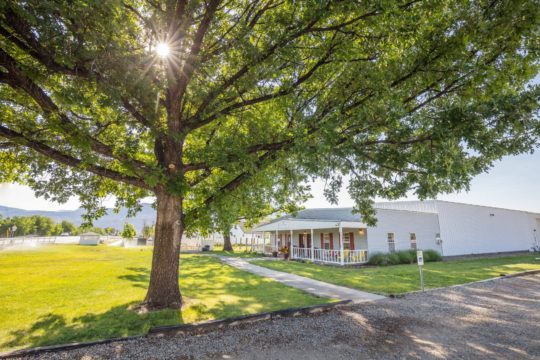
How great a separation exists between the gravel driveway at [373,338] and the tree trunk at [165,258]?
1.98 meters

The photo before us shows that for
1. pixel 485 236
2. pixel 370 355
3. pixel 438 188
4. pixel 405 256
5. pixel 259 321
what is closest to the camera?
pixel 370 355

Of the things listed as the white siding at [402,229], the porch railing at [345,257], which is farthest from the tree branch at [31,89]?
the white siding at [402,229]

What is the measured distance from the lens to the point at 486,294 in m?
9.90

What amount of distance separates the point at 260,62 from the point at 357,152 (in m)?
3.15

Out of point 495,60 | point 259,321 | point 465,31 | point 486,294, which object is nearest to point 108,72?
point 259,321

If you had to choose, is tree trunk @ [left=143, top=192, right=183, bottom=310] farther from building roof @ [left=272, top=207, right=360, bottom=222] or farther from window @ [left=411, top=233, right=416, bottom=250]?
window @ [left=411, top=233, right=416, bottom=250]

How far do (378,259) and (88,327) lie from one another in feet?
60.0

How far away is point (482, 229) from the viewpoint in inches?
1134

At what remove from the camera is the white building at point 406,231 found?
22016mm

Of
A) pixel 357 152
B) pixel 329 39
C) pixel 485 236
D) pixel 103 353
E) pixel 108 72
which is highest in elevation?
pixel 329 39

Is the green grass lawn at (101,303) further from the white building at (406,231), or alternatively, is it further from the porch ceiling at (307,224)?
the white building at (406,231)

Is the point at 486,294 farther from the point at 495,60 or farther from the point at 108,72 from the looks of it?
the point at 108,72

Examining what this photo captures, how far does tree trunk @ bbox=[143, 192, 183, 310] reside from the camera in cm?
761

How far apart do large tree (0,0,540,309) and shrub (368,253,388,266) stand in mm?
13112
